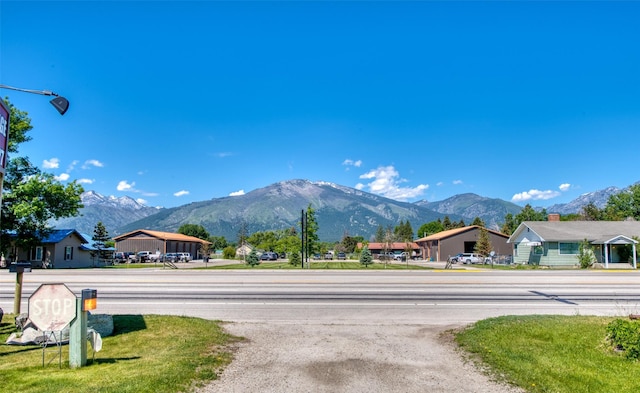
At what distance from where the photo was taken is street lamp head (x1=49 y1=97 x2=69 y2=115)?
8.24 meters

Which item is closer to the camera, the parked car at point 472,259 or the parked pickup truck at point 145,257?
the parked car at point 472,259

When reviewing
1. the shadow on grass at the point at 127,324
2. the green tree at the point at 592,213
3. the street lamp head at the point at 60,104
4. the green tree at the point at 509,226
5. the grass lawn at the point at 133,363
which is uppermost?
the green tree at the point at 592,213

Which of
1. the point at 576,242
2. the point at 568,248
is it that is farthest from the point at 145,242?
the point at 576,242

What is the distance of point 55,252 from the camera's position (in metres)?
43.4

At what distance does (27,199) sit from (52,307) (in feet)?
130

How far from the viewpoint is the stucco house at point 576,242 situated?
142 feet

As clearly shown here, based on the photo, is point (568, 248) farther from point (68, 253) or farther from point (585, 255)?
point (68, 253)

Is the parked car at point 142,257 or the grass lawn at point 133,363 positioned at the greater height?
the grass lawn at point 133,363

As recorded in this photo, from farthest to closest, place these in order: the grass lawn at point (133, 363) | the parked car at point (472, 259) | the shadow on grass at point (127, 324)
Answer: the parked car at point (472, 259)
the shadow on grass at point (127, 324)
the grass lawn at point (133, 363)

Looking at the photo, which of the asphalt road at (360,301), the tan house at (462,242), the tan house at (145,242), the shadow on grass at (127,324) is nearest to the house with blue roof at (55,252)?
the asphalt road at (360,301)

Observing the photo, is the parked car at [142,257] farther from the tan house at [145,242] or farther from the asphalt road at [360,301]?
the asphalt road at [360,301]

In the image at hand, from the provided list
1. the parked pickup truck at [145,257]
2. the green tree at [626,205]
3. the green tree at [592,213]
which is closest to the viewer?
the parked pickup truck at [145,257]

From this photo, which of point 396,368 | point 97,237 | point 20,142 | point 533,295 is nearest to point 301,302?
point 396,368

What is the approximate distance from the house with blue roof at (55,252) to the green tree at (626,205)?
82.0 meters
